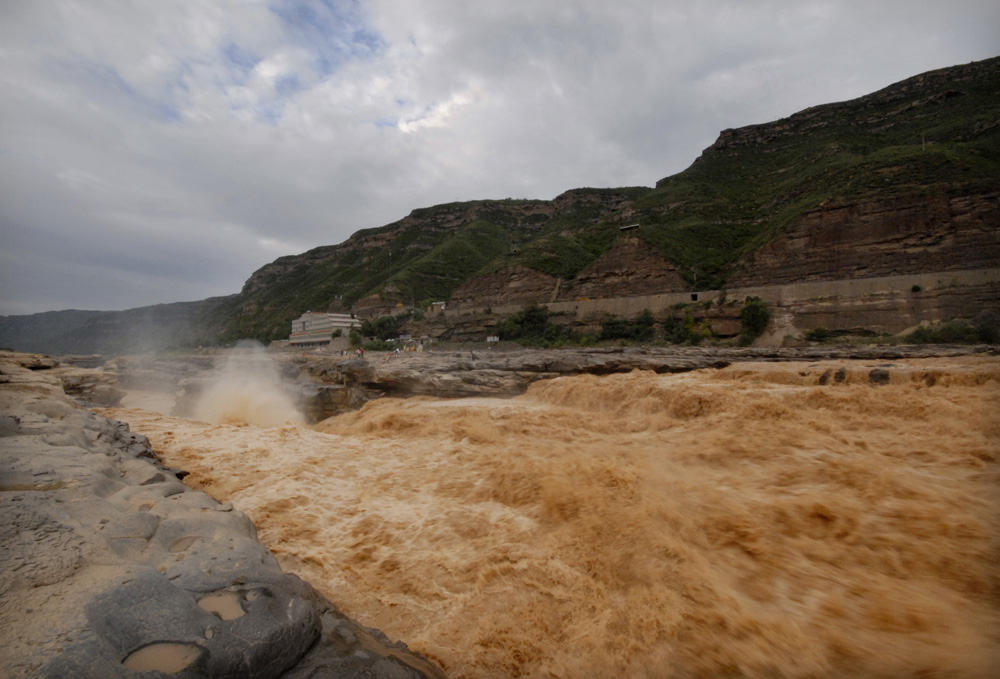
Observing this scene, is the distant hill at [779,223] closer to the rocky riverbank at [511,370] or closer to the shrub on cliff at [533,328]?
the shrub on cliff at [533,328]

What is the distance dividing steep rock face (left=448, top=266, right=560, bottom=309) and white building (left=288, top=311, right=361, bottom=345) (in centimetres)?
1414

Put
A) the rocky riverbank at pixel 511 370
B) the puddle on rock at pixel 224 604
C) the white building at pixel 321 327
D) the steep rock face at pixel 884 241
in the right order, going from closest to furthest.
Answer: the puddle on rock at pixel 224 604, the rocky riverbank at pixel 511 370, the steep rock face at pixel 884 241, the white building at pixel 321 327

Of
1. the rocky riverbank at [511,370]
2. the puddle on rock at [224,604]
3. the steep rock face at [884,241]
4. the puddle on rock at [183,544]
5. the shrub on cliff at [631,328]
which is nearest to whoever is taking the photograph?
the puddle on rock at [224,604]

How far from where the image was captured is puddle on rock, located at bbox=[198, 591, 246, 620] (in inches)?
100

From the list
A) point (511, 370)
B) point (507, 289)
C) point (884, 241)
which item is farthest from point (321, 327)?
point (884, 241)

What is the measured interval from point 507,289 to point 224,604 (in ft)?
157

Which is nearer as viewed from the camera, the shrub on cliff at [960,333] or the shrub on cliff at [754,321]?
the shrub on cliff at [960,333]

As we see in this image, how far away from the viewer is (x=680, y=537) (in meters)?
4.34

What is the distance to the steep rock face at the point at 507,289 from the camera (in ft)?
157

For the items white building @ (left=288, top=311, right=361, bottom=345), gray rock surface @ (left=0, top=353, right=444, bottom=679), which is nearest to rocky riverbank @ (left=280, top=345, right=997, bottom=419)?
gray rock surface @ (left=0, top=353, right=444, bottom=679)

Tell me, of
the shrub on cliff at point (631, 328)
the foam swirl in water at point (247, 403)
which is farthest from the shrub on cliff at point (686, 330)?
the foam swirl in water at point (247, 403)

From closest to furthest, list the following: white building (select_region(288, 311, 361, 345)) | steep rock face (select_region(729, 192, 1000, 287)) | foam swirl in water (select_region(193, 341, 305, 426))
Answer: foam swirl in water (select_region(193, 341, 305, 426)) → steep rock face (select_region(729, 192, 1000, 287)) → white building (select_region(288, 311, 361, 345))

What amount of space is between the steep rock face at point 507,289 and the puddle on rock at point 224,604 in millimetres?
43927

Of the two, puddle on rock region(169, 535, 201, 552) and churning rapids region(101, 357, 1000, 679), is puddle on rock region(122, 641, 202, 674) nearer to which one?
puddle on rock region(169, 535, 201, 552)
